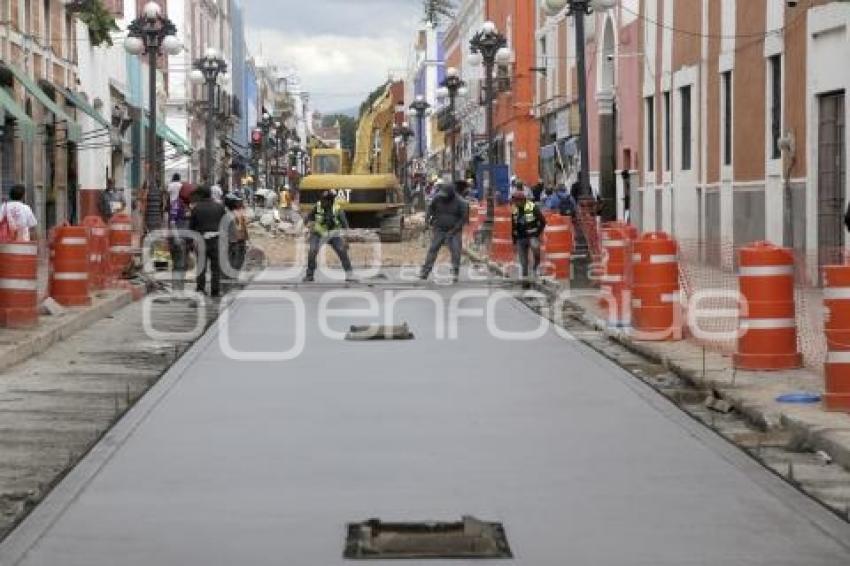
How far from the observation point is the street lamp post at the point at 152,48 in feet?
118

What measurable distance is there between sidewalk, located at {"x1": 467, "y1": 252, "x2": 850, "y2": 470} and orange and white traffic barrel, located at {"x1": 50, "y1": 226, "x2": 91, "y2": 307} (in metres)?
7.17

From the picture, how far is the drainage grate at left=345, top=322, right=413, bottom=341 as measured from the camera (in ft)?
63.1

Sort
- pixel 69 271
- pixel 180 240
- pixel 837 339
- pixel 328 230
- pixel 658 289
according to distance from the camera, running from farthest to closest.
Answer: pixel 180 240 → pixel 328 230 → pixel 69 271 → pixel 658 289 → pixel 837 339

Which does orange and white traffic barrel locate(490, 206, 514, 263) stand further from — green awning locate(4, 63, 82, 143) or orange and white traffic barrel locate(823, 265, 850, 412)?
orange and white traffic barrel locate(823, 265, 850, 412)

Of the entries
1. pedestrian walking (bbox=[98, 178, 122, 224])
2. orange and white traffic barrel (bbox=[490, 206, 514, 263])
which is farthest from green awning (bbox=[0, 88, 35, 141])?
orange and white traffic barrel (bbox=[490, 206, 514, 263])

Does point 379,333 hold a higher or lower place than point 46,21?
lower

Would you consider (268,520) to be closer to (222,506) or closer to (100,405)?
(222,506)

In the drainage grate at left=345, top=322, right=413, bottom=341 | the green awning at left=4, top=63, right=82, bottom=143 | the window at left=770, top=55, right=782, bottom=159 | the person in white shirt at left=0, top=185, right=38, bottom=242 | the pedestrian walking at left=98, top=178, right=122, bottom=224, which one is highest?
the green awning at left=4, top=63, right=82, bottom=143

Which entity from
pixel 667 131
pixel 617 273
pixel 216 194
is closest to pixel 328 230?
pixel 216 194

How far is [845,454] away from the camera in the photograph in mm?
10242

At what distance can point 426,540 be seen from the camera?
7938mm

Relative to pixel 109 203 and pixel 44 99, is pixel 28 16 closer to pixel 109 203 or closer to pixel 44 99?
pixel 44 99

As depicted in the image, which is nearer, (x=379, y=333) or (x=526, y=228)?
(x=379, y=333)

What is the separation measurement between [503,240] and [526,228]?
24.5 ft
